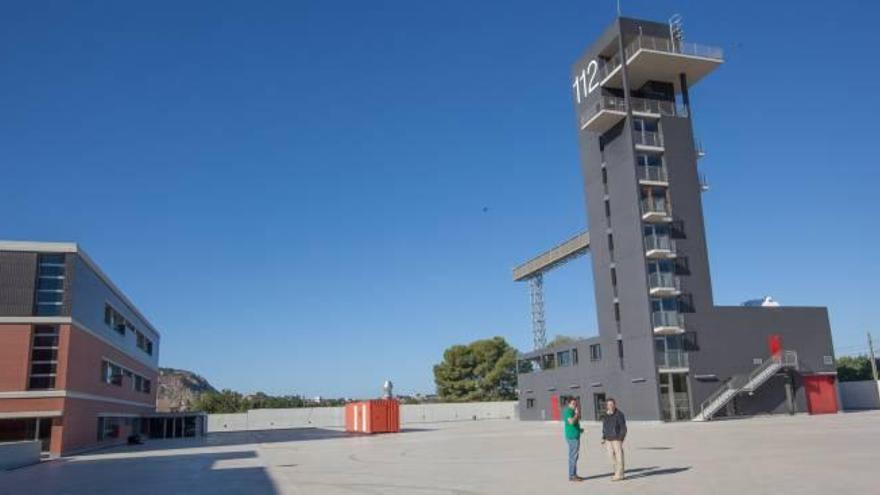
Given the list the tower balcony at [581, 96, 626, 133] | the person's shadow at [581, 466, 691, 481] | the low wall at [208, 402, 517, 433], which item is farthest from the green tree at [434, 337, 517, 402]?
the person's shadow at [581, 466, 691, 481]

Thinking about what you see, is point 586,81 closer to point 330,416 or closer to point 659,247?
point 659,247

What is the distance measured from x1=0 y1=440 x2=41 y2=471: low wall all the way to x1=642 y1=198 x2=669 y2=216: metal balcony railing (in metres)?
39.7

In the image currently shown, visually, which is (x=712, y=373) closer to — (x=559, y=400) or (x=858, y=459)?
(x=559, y=400)

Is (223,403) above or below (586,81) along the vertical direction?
below

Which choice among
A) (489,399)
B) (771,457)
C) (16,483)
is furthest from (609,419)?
(489,399)

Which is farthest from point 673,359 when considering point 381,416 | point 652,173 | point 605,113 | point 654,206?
point 381,416

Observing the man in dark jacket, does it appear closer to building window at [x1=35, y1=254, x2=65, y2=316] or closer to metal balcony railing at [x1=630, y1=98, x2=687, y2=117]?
building window at [x1=35, y1=254, x2=65, y2=316]

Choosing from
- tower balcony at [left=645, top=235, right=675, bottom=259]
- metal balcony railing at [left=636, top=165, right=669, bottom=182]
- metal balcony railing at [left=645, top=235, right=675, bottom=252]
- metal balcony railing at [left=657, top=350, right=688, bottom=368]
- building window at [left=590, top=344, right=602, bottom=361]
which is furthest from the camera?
building window at [left=590, top=344, right=602, bottom=361]

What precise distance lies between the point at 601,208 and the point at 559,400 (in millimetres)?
18394

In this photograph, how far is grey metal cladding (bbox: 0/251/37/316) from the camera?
116 ft

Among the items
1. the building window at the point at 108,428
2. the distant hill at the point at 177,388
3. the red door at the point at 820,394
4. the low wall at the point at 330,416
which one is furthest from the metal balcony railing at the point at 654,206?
the distant hill at the point at 177,388

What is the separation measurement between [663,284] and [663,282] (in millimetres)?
169

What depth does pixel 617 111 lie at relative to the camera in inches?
2045

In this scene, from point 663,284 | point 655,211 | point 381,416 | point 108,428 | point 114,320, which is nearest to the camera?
point 108,428
